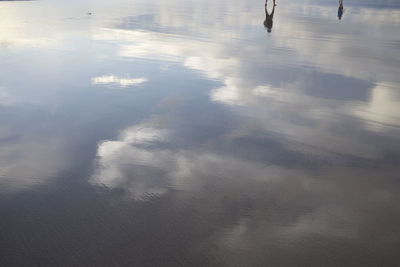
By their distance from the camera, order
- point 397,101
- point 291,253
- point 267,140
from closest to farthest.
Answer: point 291,253 → point 267,140 → point 397,101

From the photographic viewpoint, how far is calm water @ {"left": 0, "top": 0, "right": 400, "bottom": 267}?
4574 mm

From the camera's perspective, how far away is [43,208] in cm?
526

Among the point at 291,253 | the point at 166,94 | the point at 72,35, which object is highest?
the point at 72,35

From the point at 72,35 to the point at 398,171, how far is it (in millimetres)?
20272

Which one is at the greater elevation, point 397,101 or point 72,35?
point 72,35

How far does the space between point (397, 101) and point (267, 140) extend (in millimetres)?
5374

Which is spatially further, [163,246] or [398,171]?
[398,171]

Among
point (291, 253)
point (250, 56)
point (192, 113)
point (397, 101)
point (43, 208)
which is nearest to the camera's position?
point (291, 253)

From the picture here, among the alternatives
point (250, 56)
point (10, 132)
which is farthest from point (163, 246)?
point (250, 56)

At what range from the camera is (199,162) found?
22.1 ft

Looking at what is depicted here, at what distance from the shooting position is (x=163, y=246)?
14.9 feet

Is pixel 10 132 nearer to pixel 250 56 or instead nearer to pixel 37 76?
pixel 37 76

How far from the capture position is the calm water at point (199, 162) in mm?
4574

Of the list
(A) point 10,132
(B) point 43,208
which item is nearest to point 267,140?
(B) point 43,208
